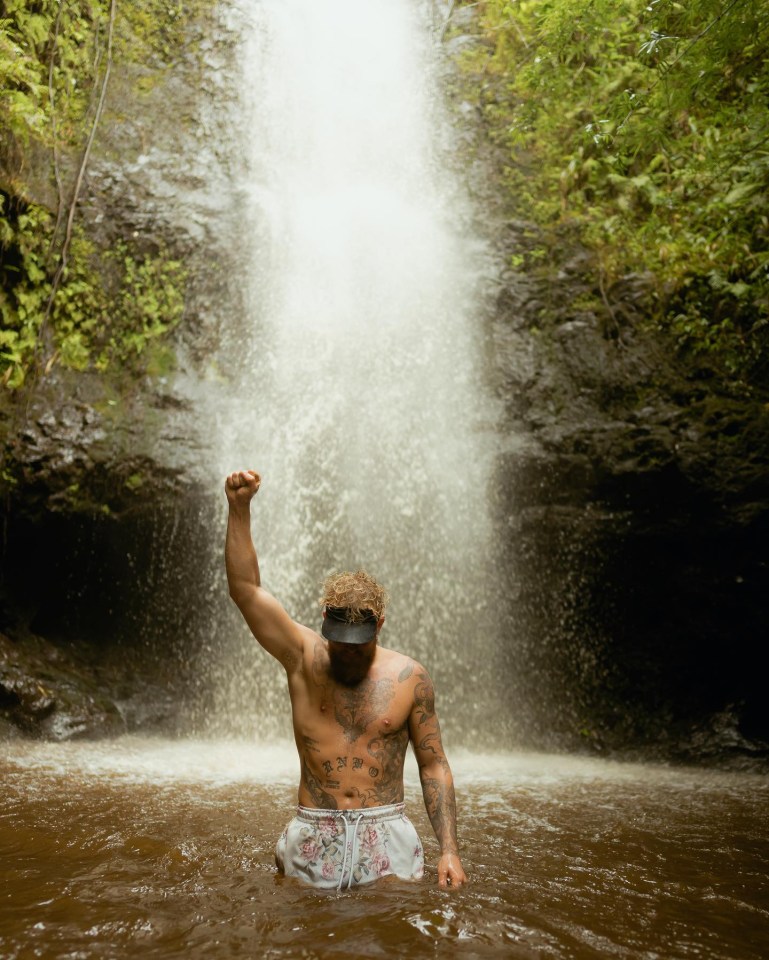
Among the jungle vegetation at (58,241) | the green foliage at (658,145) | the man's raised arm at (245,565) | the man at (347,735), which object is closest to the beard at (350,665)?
the man at (347,735)

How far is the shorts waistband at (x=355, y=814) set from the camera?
2836 millimetres

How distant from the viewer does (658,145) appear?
8.01m

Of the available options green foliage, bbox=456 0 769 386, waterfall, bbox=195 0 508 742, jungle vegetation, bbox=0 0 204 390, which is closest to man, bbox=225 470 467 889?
green foliage, bbox=456 0 769 386

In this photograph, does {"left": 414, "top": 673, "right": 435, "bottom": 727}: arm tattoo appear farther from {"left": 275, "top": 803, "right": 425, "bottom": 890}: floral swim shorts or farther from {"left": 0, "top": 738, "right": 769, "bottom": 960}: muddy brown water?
{"left": 0, "top": 738, "right": 769, "bottom": 960}: muddy brown water

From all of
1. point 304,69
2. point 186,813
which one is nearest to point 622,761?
point 186,813

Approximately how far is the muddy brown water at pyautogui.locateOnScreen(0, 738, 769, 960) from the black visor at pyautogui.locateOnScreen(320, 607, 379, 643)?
91cm

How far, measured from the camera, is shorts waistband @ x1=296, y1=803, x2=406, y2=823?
2.84 metres

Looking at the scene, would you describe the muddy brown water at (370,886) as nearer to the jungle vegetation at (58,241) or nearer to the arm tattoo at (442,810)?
the arm tattoo at (442,810)

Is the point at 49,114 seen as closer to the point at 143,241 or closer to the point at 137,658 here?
the point at 143,241

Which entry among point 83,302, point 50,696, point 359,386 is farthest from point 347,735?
point 83,302

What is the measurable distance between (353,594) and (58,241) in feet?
26.9

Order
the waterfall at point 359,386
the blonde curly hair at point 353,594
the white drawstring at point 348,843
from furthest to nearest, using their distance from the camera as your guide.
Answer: the waterfall at point 359,386
the blonde curly hair at point 353,594
the white drawstring at point 348,843

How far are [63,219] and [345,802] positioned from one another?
8.79 metres

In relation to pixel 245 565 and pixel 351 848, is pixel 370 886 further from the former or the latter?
pixel 245 565
